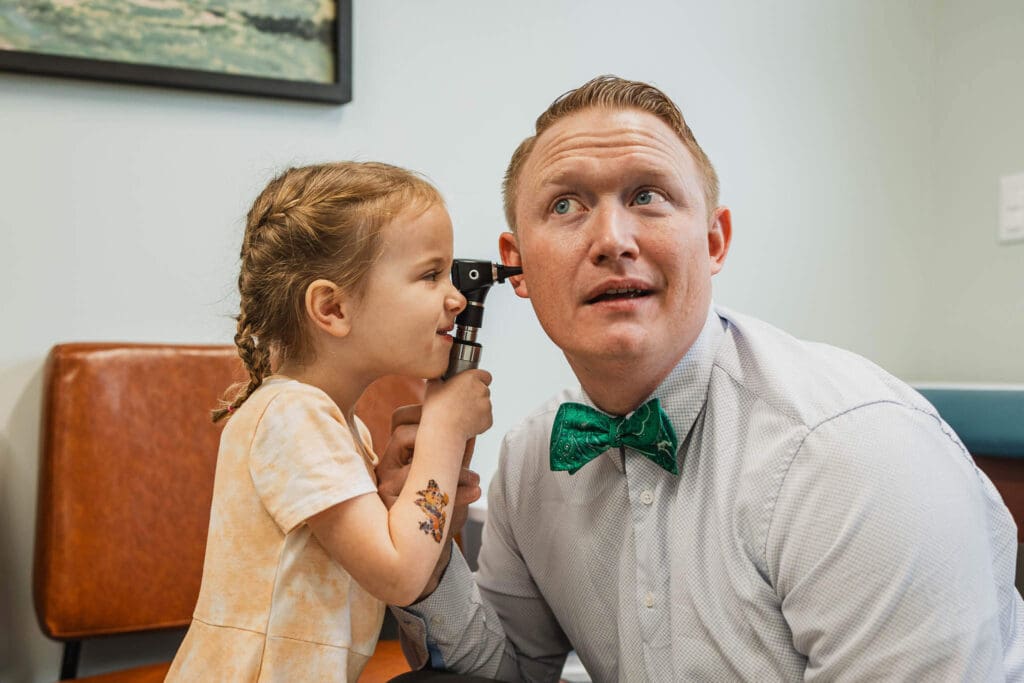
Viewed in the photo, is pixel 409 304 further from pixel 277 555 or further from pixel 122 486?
pixel 122 486

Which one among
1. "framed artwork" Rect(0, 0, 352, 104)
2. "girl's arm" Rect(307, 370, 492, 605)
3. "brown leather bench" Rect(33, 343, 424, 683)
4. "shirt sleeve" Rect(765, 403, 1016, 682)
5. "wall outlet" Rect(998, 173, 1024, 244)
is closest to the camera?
"shirt sleeve" Rect(765, 403, 1016, 682)

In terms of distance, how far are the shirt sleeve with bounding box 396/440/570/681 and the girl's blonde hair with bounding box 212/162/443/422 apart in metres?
0.38

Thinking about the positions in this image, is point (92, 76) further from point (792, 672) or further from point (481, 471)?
point (792, 672)

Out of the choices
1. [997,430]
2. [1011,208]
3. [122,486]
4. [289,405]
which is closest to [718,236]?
[289,405]

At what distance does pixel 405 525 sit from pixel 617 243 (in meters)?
0.41

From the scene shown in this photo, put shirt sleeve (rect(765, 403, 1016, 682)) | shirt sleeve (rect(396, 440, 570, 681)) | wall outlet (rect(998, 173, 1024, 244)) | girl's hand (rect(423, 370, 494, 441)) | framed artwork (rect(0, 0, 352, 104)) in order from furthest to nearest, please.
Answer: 1. wall outlet (rect(998, 173, 1024, 244))
2. framed artwork (rect(0, 0, 352, 104))
3. shirt sleeve (rect(396, 440, 570, 681))
4. girl's hand (rect(423, 370, 494, 441))
5. shirt sleeve (rect(765, 403, 1016, 682))

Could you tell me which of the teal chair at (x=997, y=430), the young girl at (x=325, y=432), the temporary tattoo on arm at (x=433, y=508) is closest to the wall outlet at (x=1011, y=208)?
the teal chair at (x=997, y=430)

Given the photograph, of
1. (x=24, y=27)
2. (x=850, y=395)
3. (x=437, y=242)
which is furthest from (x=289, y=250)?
(x=24, y=27)

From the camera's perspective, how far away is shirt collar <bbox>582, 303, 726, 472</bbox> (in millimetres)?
1202

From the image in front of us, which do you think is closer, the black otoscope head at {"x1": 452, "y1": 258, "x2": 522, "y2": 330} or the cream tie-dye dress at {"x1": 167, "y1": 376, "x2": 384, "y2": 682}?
the cream tie-dye dress at {"x1": 167, "y1": 376, "x2": 384, "y2": 682}

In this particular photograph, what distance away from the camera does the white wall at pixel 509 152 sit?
173 cm

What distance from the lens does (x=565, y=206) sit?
122cm

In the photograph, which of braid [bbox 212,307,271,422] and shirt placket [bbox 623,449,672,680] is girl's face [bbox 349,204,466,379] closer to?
braid [bbox 212,307,271,422]

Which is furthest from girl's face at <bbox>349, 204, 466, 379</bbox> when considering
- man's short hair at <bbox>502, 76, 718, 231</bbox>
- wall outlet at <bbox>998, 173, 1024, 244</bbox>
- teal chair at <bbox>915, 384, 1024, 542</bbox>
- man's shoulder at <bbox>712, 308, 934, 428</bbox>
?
wall outlet at <bbox>998, 173, 1024, 244</bbox>
